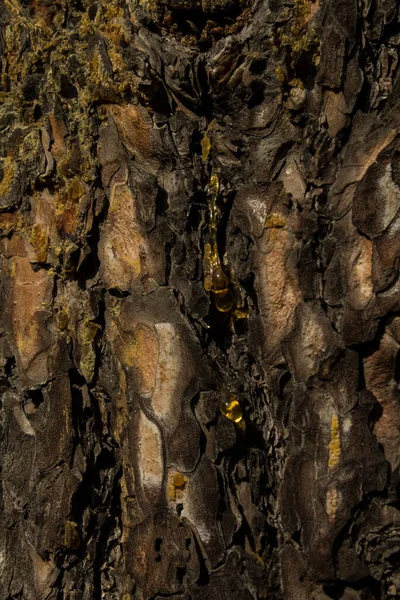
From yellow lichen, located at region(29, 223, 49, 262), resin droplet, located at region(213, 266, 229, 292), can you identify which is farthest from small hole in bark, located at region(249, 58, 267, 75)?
yellow lichen, located at region(29, 223, 49, 262)

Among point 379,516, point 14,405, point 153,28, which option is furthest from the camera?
point 14,405

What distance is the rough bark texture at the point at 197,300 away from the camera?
996 mm

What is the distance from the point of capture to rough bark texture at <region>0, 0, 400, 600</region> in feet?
3.27

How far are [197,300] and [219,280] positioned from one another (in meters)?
0.04

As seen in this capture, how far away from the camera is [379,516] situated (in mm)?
992

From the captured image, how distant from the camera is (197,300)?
1089 mm

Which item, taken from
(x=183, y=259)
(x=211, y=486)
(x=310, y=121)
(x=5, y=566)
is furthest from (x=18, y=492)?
(x=310, y=121)

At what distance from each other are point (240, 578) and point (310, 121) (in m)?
0.64

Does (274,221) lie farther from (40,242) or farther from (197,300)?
(40,242)

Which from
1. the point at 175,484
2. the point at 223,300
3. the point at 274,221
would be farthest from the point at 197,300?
the point at 175,484

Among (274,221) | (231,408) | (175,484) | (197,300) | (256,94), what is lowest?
(175,484)

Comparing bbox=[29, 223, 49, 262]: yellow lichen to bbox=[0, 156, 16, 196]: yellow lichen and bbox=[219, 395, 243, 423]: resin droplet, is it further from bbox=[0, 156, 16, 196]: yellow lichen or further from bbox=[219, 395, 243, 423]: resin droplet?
bbox=[219, 395, 243, 423]: resin droplet

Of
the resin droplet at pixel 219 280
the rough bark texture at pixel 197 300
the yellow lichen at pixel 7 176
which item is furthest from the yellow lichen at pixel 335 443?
the yellow lichen at pixel 7 176

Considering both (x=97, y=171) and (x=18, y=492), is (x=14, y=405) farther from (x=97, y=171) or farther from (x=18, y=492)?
(x=97, y=171)
